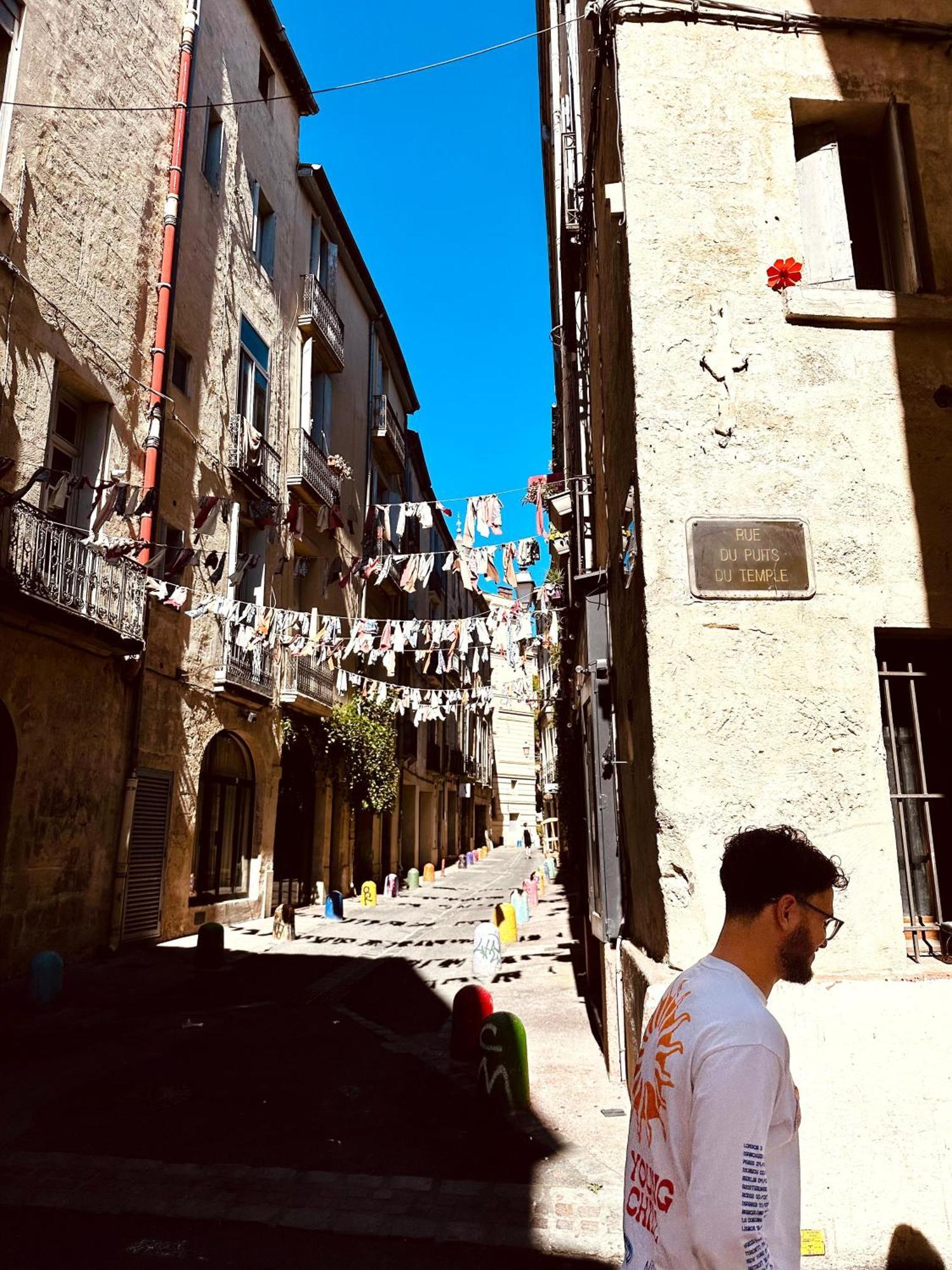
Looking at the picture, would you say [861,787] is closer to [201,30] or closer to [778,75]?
[778,75]

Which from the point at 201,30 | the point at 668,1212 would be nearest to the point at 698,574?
the point at 668,1212

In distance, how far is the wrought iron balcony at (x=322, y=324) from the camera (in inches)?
798

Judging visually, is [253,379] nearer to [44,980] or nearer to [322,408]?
[322,408]

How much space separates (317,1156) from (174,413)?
39.5 feet

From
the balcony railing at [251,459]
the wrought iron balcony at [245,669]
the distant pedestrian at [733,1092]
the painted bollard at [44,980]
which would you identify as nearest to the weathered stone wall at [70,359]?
the painted bollard at [44,980]

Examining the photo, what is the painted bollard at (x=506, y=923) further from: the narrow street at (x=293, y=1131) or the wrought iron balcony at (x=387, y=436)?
the wrought iron balcony at (x=387, y=436)

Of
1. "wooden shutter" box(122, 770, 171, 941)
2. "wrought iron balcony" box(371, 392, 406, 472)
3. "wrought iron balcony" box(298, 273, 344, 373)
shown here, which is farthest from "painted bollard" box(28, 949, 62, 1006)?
"wrought iron balcony" box(371, 392, 406, 472)

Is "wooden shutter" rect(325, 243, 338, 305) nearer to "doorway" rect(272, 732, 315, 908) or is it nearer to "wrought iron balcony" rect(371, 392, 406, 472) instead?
"wrought iron balcony" rect(371, 392, 406, 472)

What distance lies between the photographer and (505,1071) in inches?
218

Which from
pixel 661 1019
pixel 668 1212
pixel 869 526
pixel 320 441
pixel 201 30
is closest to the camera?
pixel 668 1212

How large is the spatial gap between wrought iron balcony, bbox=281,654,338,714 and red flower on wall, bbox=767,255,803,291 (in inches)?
560

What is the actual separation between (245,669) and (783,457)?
12.7 m

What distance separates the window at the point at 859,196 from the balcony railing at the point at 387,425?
70.8ft

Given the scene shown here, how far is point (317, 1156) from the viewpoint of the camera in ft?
15.9
